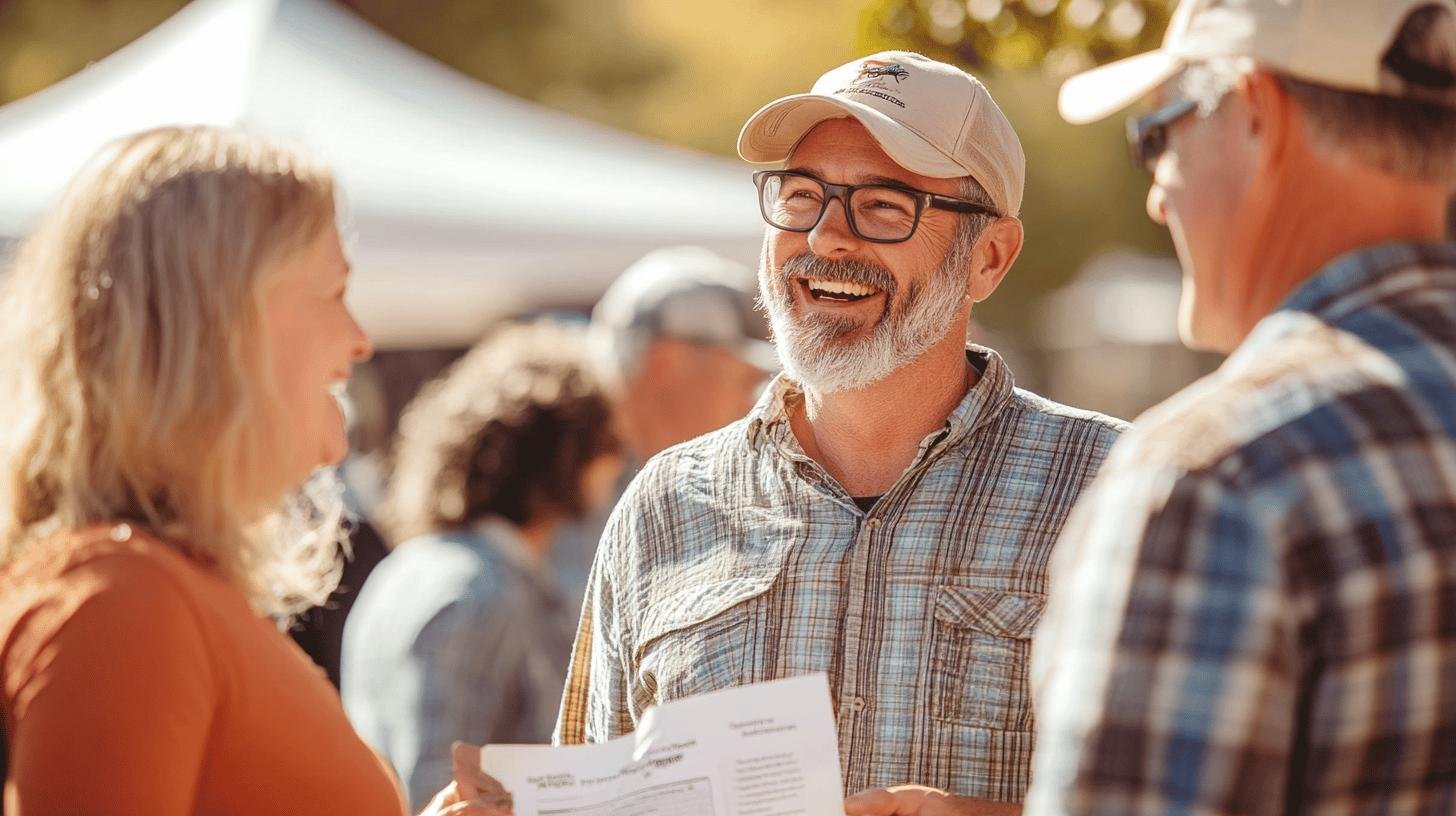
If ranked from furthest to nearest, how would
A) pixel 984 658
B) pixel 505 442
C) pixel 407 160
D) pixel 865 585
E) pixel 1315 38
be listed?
pixel 407 160 → pixel 505 442 → pixel 865 585 → pixel 984 658 → pixel 1315 38

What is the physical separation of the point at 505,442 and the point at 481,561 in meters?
0.43

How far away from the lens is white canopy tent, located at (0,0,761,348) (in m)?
7.25

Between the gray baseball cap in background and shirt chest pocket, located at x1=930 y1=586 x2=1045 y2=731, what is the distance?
3054mm

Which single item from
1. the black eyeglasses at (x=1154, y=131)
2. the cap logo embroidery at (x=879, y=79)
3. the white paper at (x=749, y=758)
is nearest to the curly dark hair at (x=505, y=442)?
the cap logo embroidery at (x=879, y=79)

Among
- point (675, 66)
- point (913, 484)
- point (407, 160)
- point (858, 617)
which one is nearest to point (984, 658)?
point (858, 617)

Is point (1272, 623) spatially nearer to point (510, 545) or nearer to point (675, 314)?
point (510, 545)

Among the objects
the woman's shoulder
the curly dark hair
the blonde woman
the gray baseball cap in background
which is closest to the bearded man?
the blonde woman

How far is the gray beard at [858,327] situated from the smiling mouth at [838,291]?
1 centimetres

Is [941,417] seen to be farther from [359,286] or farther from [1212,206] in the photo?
[359,286]

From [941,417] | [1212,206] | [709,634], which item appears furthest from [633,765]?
[1212,206]

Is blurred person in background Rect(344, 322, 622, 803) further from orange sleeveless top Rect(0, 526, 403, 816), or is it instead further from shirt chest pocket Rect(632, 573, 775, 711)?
orange sleeveless top Rect(0, 526, 403, 816)

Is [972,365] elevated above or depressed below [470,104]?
below

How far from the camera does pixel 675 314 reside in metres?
5.78

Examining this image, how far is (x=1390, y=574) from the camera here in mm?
1480
